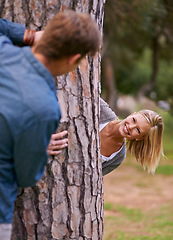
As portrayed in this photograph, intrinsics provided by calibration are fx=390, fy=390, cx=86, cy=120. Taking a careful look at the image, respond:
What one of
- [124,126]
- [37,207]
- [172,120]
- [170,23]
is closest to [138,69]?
[172,120]

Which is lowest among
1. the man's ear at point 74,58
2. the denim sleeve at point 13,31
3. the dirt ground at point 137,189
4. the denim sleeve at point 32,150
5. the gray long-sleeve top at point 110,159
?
the dirt ground at point 137,189

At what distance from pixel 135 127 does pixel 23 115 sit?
216cm

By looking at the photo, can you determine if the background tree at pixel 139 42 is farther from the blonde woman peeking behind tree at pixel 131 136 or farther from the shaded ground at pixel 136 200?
the blonde woman peeking behind tree at pixel 131 136

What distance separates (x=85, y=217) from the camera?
2.60 meters

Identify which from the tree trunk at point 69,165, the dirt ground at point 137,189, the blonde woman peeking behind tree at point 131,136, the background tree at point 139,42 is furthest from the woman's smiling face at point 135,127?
the background tree at point 139,42

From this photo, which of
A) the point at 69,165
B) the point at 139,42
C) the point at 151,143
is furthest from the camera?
the point at 139,42

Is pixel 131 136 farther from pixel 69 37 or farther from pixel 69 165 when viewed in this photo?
pixel 69 37

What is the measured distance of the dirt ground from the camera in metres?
8.21

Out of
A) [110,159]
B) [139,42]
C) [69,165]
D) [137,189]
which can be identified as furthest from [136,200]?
[139,42]

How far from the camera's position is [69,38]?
178 cm

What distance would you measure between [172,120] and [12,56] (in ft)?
65.0

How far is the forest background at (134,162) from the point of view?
6.30 meters

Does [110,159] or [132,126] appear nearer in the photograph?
[110,159]

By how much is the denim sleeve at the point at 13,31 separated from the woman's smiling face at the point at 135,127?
176 cm
